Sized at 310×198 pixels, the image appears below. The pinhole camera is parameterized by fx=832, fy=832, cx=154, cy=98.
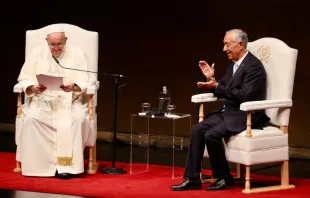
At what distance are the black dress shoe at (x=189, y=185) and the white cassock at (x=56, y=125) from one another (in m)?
0.99

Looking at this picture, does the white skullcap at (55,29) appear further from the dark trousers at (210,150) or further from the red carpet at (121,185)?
the dark trousers at (210,150)

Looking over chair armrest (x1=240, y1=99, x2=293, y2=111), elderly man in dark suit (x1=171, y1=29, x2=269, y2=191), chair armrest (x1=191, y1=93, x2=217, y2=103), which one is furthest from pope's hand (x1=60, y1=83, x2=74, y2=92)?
chair armrest (x1=240, y1=99, x2=293, y2=111)

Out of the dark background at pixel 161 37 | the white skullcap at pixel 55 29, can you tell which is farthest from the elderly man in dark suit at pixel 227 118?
the dark background at pixel 161 37

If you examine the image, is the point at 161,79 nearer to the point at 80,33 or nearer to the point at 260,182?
the point at 80,33

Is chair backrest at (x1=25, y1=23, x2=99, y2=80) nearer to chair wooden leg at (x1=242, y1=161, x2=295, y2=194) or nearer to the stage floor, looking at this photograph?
the stage floor

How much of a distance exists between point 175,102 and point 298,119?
1360 mm

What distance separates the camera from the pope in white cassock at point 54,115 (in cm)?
701

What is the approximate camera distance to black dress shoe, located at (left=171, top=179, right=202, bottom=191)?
6.48 meters

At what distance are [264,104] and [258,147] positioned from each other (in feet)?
1.10

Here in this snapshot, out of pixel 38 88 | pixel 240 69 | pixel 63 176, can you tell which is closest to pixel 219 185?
pixel 240 69

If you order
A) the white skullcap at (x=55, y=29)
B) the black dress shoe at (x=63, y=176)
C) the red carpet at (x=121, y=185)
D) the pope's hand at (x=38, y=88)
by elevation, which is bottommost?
the red carpet at (x=121, y=185)

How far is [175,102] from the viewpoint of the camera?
8914mm

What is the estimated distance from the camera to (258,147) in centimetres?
642

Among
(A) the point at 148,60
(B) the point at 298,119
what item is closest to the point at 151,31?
(A) the point at 148,60
